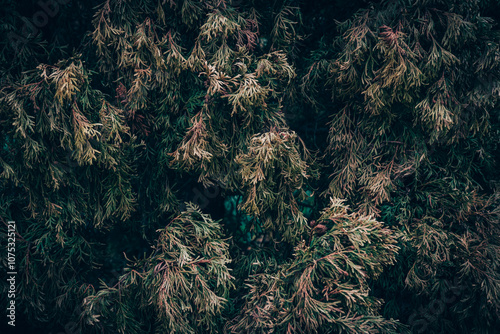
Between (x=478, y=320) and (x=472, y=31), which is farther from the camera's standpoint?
(x=478, y=320)

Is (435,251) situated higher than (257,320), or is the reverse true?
(435,251)

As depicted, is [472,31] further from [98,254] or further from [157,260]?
[98,254]

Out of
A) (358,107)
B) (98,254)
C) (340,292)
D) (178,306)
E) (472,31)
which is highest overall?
(472,31)

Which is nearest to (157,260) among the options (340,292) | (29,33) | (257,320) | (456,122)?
(257,320)

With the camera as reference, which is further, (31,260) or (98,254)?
(98,254)

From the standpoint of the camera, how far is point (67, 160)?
5.25 metres

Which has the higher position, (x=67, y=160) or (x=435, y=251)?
(x=67, y=160)

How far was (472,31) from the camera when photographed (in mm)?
5047

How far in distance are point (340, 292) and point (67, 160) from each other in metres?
3.95

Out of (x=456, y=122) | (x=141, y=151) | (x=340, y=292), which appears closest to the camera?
(x=340, y=292)

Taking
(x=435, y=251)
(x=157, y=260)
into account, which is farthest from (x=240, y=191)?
(x=435, y=251)

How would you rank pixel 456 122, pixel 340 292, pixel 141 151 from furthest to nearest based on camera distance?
pixel 141 151, pixel 456 122, pixel 340 292

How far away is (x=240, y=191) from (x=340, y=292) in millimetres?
1953

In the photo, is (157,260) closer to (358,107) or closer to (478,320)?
(358,107)
